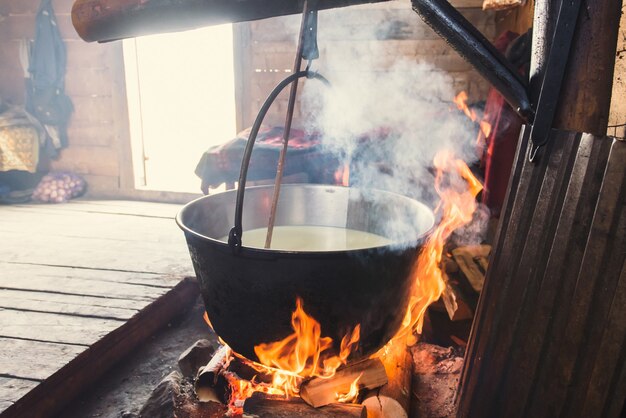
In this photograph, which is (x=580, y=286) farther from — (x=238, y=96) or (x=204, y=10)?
(x=238, y=96)

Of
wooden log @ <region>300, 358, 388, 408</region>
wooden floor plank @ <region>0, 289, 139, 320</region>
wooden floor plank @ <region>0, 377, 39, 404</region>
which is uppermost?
wooden log @ <region>300, 358, 388, 408</region>

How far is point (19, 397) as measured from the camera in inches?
84.0

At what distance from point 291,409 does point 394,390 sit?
503mm

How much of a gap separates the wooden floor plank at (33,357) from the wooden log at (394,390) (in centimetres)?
165

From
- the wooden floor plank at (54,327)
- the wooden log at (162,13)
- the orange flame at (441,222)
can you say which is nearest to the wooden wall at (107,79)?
the orange flame at (441,222)

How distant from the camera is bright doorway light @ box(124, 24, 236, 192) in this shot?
33.1ft

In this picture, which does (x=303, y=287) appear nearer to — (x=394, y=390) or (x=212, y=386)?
(x=394, y=390)

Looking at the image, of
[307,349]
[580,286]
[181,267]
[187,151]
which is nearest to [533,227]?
[580,286]

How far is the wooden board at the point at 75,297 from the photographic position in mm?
2400

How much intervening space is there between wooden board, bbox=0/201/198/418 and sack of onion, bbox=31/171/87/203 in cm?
97

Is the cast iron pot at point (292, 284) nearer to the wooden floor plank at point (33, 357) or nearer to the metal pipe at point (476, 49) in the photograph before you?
the metal pipe at point (476, 49)

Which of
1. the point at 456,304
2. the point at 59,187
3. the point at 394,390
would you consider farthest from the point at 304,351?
the point at 59,187

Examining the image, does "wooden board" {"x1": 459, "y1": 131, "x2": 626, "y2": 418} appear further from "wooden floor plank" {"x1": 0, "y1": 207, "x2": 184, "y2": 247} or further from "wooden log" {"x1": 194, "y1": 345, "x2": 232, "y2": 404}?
"wooden floor plank" {"x1": 0, "y1": 207, "x2": 184, "y2": 247}

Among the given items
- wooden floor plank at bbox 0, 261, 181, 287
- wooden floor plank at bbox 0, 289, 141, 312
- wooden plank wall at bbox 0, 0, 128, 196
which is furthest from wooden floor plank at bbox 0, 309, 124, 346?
wooden plank wall at bbox 0, 0, 128, 196
